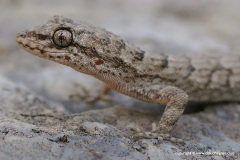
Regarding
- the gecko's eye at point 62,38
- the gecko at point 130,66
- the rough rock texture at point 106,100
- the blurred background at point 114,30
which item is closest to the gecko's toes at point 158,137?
the gecko at point 130,66

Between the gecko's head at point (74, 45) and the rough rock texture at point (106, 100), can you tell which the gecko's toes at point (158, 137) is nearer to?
the rough rock texture at point (106, 100)

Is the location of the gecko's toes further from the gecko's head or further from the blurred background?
the blurred background

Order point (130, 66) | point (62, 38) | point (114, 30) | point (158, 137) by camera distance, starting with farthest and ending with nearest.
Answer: point (114, 30) → point (130, 66) → point (62, 38) → point (158, 137)

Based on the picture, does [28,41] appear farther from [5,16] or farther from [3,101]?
[5,16]

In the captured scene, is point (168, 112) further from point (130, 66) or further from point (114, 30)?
point (114, 30)

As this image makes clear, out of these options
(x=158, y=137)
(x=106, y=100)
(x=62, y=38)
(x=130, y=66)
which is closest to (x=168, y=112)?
(x=158, y=137)
